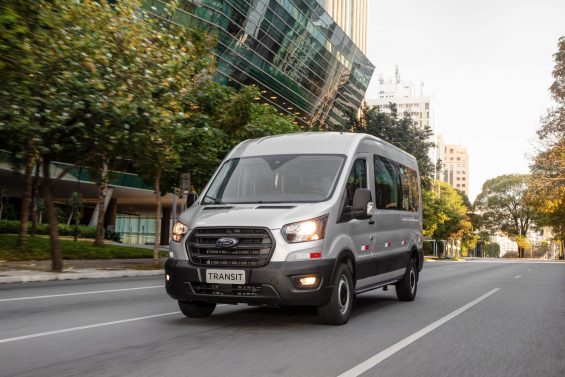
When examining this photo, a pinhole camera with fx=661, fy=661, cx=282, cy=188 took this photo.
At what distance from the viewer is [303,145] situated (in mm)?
8703

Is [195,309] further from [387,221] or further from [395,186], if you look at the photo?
[395,186]

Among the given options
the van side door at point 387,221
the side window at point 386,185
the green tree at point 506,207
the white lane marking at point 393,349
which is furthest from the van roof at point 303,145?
the green tree at point 506,207

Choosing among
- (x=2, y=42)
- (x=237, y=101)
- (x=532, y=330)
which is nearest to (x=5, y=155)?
(x=237, y=101)

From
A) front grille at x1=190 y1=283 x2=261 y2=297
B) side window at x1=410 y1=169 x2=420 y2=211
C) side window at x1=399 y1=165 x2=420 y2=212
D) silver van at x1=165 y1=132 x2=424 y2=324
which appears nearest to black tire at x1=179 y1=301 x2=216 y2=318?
silver van at x1=165 y1=132 x2=424 y2=324

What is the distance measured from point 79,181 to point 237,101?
23.0 m

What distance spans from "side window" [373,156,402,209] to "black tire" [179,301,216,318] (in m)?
2.73

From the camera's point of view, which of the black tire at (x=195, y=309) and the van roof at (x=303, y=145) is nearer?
the black tire at (x=195, y=309)

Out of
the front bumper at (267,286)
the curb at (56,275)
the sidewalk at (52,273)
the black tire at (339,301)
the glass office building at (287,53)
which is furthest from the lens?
the glass office building at (287,53)

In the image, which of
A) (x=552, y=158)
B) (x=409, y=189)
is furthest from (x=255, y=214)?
(x=552, y=158)

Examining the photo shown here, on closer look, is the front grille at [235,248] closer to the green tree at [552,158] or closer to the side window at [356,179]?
the side window at [356,179]

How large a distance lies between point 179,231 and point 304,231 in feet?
4.94

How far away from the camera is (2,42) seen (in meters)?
12.3

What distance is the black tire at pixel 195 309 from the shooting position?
8062 millimetres

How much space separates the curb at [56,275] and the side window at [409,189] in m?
8.81
